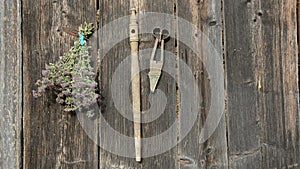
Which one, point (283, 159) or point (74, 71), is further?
point (283, 159)

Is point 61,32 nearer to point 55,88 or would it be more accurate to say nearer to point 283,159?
point 55,88

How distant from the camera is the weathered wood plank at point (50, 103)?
8.72 ft

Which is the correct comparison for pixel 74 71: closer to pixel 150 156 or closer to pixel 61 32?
pixel 61 32

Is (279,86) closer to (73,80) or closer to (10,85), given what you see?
(73,80)

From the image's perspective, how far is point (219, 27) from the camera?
109 inches

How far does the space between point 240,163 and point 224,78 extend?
449 millimetres

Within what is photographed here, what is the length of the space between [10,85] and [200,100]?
0.97m

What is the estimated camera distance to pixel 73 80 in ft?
8.60

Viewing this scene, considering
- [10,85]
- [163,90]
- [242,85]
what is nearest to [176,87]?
[163,90]

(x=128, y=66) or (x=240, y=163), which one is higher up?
(x=128, y=66)

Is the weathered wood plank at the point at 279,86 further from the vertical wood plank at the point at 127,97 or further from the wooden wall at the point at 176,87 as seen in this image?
the vertical wood plank at the point at 127,97

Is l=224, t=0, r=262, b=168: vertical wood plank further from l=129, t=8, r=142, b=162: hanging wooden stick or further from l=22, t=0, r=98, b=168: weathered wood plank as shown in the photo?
l=22, t=0, r=98, b=168: weathered wood plank

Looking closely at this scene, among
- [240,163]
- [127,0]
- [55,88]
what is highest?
[127,0]

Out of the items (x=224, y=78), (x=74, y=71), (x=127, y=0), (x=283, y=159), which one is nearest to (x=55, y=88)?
(x=74, y=71)
